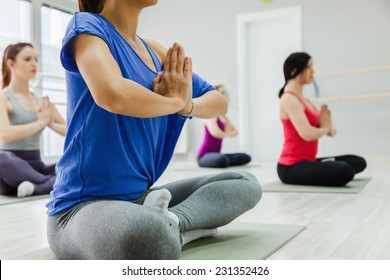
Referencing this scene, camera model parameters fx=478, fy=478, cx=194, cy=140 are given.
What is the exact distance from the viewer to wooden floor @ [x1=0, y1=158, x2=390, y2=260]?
1.32 metres

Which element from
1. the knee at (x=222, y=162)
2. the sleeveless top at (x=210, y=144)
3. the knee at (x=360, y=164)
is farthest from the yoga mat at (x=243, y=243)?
the sleeveless top at (x=210, y=144)

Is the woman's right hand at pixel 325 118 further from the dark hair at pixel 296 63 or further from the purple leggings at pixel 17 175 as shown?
the purple leggings at pixel 17 175

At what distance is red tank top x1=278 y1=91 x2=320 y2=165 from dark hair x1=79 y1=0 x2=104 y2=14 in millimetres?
1914

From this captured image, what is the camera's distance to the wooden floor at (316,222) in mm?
1317

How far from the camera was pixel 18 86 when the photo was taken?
116 inches

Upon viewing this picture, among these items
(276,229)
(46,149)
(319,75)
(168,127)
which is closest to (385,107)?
(319,75)

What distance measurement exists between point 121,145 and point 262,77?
5.15 metres

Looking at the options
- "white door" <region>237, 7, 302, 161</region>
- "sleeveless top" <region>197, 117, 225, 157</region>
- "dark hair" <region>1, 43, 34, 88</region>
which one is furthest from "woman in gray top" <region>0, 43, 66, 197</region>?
"white door" <region>237, 7, 302, 161</region>

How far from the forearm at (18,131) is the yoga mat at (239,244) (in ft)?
5.07

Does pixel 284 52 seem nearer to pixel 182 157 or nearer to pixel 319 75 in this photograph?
pixel 319 75

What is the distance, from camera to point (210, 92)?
141 cm

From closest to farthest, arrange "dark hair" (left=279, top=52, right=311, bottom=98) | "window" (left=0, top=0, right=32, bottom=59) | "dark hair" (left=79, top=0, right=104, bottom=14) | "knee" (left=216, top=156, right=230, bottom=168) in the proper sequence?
"dark hair" (left=79, top=0, right=104, bottom=14) → "dark hair" (left=279, top=52, right=311, bottom=98) → "knee" (left=216, top=156, right=230, bottom=168) → "window" (left=0, top=0, right=32, bottom=59)

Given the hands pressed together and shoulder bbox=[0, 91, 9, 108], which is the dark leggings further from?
shoulder bbox=[0, 91, 9, 108]

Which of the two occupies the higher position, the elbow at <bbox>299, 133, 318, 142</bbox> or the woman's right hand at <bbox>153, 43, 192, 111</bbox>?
the woman's right hand at <bbox>153, 43, 192, 111</bbox>
